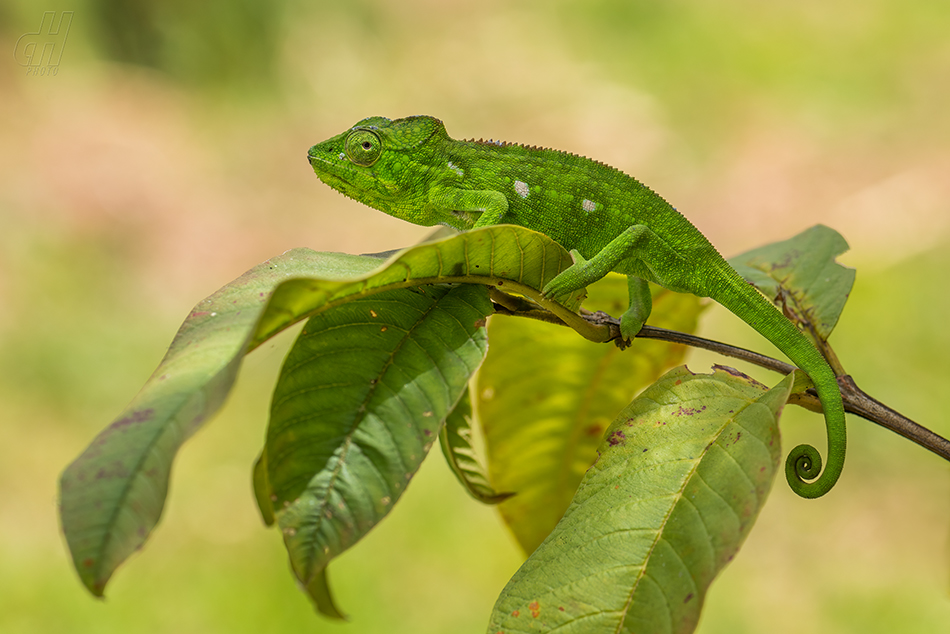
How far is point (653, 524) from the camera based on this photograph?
0.91 meters

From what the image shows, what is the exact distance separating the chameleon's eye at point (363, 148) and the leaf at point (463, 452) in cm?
62

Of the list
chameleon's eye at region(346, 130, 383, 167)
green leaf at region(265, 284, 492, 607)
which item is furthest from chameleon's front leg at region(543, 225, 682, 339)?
chameleon's eye at region(346, 130, 383, 167)

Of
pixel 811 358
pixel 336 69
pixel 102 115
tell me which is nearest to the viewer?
pixel 811 358

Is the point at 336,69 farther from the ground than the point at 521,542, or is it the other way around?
the point at 336,69

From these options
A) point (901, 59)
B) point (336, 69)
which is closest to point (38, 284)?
point (336, 69)

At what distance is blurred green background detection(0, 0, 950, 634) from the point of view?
10.3 ft

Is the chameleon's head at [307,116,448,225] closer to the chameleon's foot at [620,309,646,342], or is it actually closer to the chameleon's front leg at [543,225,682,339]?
the chameleon's front leg at [543,225,682,339]

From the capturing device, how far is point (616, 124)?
6.58 metres

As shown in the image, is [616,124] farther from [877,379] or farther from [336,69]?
[877,379]

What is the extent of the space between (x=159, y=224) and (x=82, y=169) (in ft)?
2.79

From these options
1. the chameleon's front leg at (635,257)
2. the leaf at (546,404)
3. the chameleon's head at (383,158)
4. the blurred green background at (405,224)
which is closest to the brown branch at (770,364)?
the chameleon's front leg at (635,257)

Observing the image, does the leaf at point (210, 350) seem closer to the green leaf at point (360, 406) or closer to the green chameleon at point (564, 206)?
the green leaf at point (360, 406)

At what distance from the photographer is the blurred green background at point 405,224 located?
3.13m

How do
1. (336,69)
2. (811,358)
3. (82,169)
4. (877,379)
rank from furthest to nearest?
(336,69)
(82,169)
(877,379)
(811,358)
